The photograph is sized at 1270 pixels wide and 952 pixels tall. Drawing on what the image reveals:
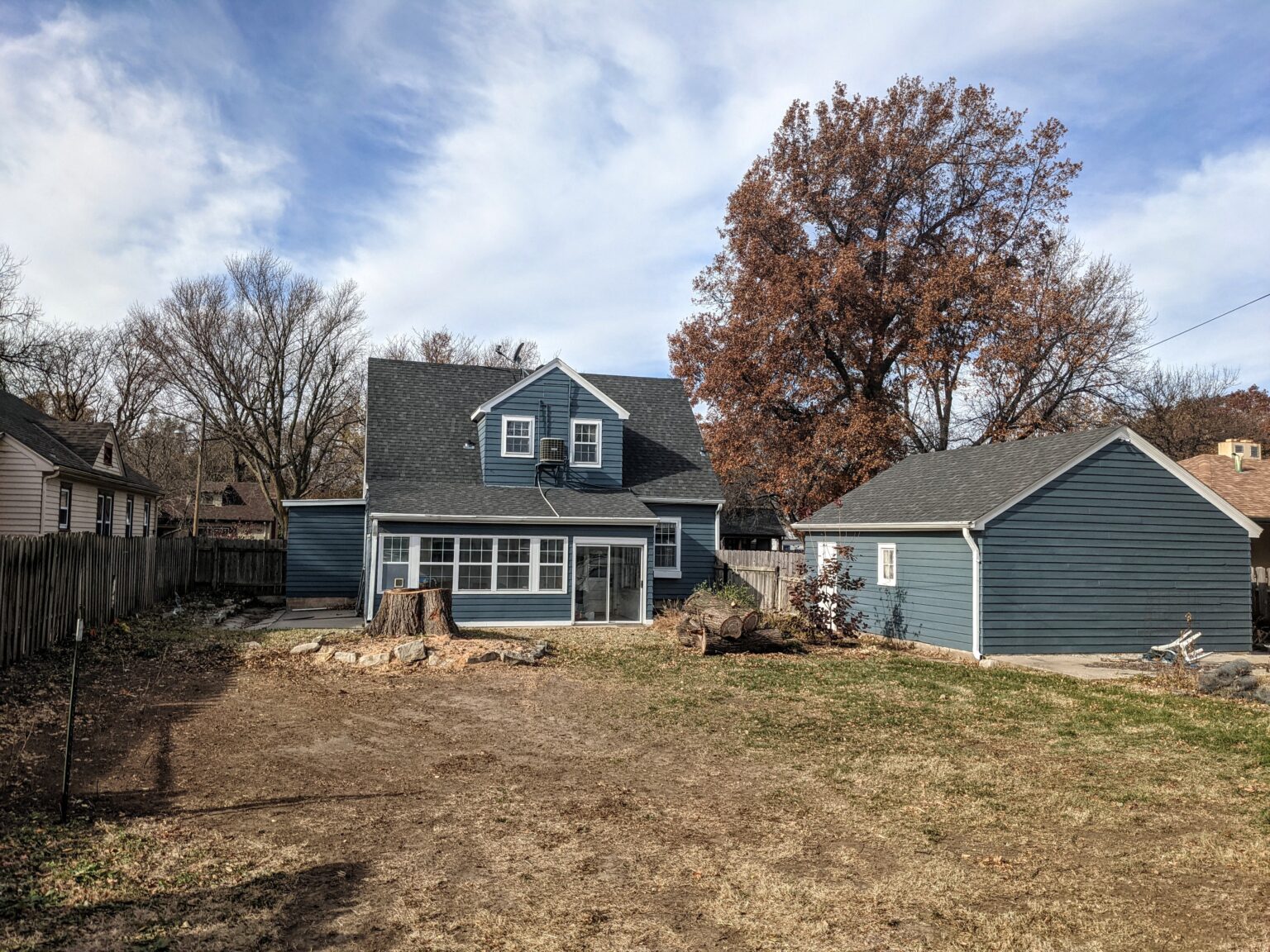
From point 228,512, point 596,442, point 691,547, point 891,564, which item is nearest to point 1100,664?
point 891,564

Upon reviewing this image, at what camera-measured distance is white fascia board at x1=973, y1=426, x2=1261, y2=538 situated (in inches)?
690

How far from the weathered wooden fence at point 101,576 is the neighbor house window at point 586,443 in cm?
1071

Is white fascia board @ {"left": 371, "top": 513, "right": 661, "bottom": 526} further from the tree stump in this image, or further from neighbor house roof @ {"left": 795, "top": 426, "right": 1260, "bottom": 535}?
neighbor house roof @ {"left": 795, "top": 426, "right": 1260, "bottom": 535}

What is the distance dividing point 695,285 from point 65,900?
33.0 meters

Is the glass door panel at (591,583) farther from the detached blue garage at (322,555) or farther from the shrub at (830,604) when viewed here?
the detached blue garage at (322,555)

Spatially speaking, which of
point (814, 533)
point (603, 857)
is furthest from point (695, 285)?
point (603, 857)

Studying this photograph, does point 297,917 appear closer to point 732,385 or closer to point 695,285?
point 732,385

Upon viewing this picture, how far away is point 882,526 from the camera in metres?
20.2

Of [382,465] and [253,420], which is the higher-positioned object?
[253,420]

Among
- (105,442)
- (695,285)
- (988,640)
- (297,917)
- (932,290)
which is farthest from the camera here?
(695,285)

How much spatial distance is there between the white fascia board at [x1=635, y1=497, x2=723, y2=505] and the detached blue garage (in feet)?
25.4

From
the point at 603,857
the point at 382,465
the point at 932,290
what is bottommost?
the point at 603,857

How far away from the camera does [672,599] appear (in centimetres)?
2520

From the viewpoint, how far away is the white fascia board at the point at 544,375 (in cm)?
2408
